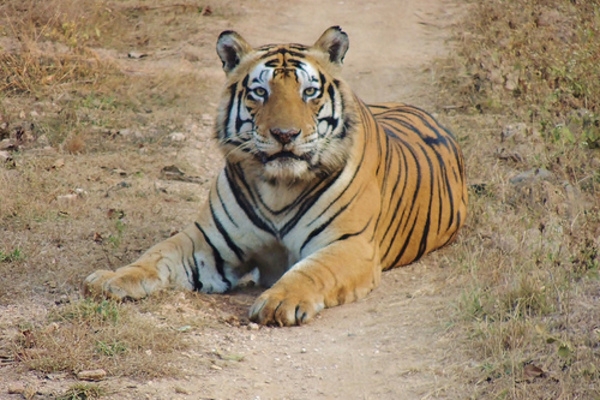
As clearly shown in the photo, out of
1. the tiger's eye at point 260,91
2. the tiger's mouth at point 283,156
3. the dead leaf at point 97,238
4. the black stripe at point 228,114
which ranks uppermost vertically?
the tiger's eye at point 260,91

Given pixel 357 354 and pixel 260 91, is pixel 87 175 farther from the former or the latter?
pixel 357 354

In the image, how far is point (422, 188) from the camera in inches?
237

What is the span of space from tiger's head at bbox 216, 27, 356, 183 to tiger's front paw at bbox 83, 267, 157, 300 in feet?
2.77

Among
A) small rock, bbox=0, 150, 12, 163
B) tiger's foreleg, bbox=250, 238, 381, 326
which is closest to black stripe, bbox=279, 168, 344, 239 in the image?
tiger's foreleg, bbox=250, 238, 381, 326

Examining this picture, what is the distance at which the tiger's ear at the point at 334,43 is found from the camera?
5418 mm

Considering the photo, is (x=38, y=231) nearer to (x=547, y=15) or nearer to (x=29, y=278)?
(x=29, y=278)

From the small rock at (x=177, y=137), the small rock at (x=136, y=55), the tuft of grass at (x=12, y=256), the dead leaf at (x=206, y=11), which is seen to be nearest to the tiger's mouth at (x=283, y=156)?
the tuft of grass at (x=12, y=256)

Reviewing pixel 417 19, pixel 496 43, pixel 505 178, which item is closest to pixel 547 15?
pixel 496 43

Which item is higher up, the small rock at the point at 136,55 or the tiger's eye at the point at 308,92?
the tiger's eye at the point at 308,92

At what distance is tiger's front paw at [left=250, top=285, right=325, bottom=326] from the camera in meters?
4.70

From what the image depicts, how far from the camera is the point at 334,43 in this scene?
548 centimetres

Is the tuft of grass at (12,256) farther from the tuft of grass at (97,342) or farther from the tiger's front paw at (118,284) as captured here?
the tuft of grass at (97,342)

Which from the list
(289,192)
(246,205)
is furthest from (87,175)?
(289,192)

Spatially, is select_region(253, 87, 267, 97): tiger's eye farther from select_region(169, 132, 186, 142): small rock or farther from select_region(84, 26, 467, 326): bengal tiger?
select_region(169, 132, 186, 142): small rock
